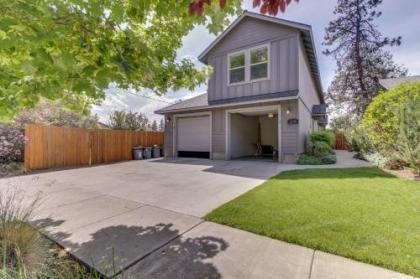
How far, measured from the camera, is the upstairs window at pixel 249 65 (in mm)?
10766

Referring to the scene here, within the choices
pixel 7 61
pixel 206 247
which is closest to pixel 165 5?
pixel 7 61

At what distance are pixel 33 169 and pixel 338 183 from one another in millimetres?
11371

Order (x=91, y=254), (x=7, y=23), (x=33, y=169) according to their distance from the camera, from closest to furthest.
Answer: (x=7, y=23), (x=91, y=254), (x=33, y=169)

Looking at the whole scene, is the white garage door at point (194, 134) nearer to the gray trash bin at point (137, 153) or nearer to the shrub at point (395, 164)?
the gray trash bin at point (137, 153)

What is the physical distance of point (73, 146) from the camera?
10570 mm

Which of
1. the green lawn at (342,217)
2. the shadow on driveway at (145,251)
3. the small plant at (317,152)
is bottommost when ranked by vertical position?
the shadow on driveway at (145,251)

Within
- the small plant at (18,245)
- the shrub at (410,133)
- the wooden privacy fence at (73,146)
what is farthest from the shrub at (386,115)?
the wooden privacy fence at (73,146)

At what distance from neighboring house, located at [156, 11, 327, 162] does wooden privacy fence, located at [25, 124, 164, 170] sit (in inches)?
110

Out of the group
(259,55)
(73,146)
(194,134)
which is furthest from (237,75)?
(73,146)

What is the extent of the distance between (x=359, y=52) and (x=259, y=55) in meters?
16.9

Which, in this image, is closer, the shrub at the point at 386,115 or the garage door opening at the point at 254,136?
the shrub at the point at 386,115

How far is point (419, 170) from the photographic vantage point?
6.46 m

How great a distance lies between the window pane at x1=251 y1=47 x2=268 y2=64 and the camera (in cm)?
1077

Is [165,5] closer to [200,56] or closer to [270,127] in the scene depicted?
[200,56]
